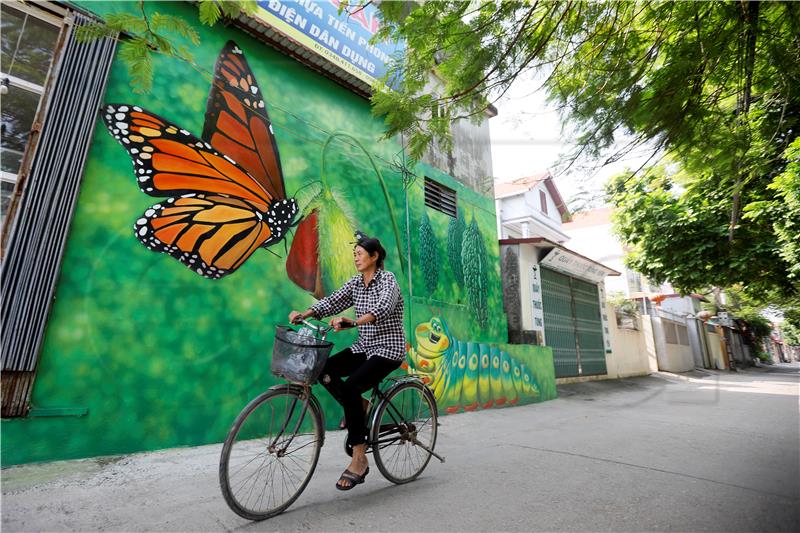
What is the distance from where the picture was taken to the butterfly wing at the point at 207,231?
150 inches

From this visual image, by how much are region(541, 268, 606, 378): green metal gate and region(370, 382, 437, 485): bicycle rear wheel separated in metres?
7.82

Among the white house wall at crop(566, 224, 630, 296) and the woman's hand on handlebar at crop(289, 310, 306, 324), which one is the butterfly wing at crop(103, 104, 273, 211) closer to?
the woman's hand on handlebar at crop(289, 310, 306, 324)

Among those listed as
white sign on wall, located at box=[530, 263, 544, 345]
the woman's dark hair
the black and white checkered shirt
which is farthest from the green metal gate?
the woman's dark hair

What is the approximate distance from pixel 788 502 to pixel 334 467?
3005 mm

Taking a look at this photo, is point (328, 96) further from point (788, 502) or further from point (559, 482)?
point (788, 502)

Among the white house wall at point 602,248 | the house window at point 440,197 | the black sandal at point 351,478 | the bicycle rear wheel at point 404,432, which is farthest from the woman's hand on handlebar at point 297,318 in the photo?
the white house wall at point 602,248

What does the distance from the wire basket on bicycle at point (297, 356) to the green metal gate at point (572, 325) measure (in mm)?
9004

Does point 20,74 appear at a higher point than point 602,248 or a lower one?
lower

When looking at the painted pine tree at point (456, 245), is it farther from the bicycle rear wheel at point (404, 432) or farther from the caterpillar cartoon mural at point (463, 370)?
the bicycle rear wheel at point (404, 432)

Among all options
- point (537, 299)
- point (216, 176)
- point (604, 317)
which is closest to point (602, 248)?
point (604, 317)

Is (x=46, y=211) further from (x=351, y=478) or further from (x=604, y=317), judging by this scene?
(x=604, y=317)

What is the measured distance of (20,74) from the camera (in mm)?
3332

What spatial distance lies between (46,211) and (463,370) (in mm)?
5529

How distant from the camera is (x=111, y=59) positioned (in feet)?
11.8
